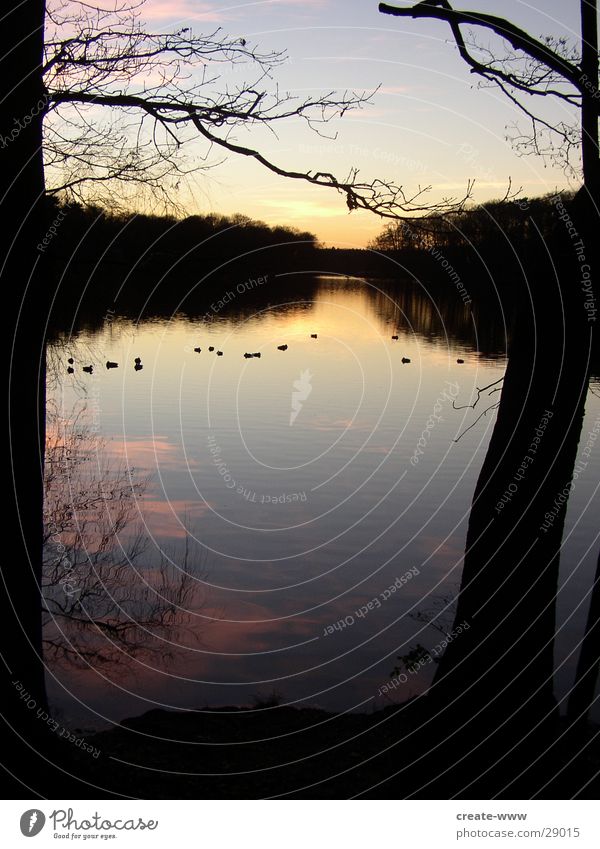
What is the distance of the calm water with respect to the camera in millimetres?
14398

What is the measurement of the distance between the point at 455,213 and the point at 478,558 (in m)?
3.60

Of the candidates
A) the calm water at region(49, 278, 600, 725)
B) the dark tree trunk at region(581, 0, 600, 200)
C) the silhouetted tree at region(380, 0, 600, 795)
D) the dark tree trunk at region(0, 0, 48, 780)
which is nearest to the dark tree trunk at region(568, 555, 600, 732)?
the silhouetted tree at region(380, 0, 600, 795)

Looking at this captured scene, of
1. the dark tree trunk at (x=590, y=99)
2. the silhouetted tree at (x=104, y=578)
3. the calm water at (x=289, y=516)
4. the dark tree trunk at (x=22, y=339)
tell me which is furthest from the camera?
the silhouetted tree at (x=104, y=578)

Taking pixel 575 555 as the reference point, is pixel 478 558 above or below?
above

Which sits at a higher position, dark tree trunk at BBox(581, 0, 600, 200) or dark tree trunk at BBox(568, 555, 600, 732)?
dark tree trunk at BBox(581, 0, 600, 200)

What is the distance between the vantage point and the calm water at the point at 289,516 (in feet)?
47.2

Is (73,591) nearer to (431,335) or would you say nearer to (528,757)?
(528,757)

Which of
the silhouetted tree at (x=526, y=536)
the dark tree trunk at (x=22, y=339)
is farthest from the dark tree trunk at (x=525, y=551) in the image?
the dark tree trunk at (x=22, y=339)

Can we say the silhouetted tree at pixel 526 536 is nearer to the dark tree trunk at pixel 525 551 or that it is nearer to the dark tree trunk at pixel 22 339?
the dark tree trunk at pixel 525 551

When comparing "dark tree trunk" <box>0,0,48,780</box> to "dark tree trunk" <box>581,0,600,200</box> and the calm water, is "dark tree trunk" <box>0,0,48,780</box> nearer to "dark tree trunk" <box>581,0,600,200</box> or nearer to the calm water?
the calm water

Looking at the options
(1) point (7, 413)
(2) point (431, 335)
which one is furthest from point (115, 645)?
(2) point (431, 335)

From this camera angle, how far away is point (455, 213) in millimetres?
9391

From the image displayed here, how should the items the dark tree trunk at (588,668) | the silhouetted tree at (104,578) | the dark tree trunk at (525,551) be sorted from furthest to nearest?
the silhouetted tree at (104,578), the dark tree trunk at (588,668), the dark tree trunk at (525,551)

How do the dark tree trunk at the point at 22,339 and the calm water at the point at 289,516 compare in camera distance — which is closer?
the dark tree trunk at the point at 22,339
